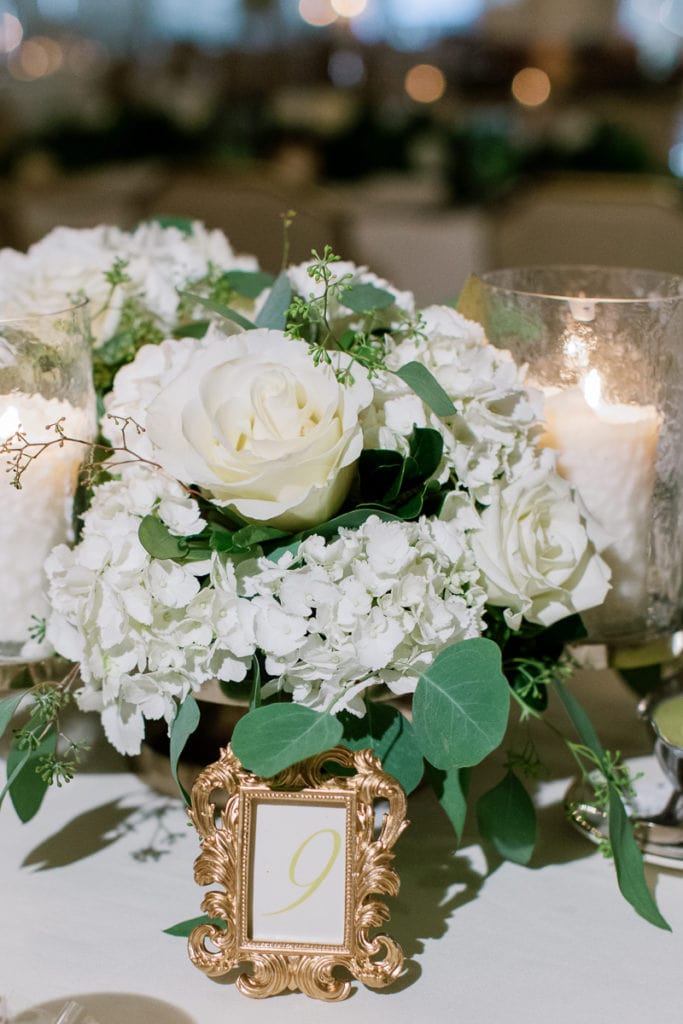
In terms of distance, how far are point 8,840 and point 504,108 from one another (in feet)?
16.8

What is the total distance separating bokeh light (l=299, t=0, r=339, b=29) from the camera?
17.9 ft

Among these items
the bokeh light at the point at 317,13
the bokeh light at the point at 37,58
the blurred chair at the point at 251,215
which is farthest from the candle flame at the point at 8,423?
the bokeh light at the point at 37,58

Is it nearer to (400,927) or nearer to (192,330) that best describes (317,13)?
(192,330)

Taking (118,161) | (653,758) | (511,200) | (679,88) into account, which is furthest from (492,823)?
(679,88)

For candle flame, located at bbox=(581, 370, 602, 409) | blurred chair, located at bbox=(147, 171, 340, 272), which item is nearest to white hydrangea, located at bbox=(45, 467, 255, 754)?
candle flame, located at bbox=(581, 370, 602, 409)

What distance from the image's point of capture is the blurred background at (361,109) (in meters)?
3.49

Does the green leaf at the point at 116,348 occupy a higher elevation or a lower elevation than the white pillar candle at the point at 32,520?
higher

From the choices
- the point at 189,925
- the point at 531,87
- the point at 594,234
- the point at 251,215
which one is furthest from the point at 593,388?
the point at 531,87

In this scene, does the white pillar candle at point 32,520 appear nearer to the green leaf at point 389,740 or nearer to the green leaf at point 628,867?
the green leaf at point 389,740

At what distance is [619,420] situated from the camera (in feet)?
2.59

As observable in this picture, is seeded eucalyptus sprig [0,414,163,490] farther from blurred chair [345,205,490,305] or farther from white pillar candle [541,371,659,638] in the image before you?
blurred chair [345,205,490,305]

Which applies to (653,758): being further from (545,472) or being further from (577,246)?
(577,246)

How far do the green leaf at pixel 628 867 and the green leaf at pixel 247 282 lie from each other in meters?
0.54

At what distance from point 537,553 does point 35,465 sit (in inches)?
14.3
